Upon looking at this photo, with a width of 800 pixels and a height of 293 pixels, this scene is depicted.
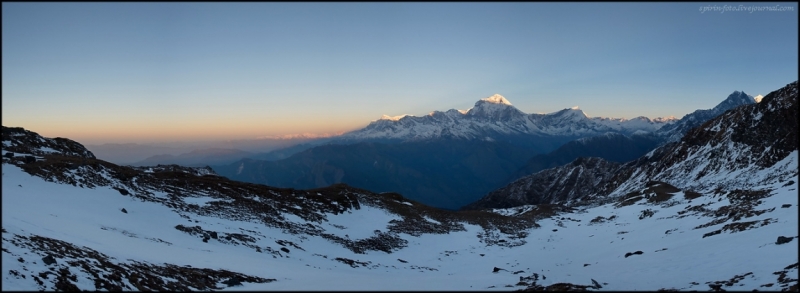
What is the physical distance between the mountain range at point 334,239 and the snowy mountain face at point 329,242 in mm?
171

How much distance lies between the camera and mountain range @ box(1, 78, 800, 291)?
19.6 metres

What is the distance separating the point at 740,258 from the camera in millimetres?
22000

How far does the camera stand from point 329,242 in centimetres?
4381

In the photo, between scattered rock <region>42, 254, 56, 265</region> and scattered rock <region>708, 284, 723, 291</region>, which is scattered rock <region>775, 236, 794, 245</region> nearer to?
scattered rock <region>708, 284, 723, 291</region>

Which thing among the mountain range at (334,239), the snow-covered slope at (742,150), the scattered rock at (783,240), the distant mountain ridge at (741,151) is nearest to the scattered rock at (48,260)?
the mountain range at (334,239)

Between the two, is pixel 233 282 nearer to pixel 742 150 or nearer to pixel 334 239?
pixel 334 239

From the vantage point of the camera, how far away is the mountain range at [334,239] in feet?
64.3

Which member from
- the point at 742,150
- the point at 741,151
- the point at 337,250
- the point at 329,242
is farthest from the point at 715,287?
the point at 742,150

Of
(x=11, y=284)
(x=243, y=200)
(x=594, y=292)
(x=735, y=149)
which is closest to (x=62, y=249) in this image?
(x=11, y=284)

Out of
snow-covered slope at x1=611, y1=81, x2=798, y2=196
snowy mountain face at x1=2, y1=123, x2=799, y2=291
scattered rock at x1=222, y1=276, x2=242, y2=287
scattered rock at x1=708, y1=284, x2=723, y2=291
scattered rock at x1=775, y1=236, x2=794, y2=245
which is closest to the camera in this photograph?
scattered rock at x1=708, y1=284, x2=723, y2=291

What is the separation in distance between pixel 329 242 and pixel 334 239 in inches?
60.4

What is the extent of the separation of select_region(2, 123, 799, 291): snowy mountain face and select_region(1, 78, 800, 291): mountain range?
0.17 meters

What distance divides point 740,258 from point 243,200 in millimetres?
50943

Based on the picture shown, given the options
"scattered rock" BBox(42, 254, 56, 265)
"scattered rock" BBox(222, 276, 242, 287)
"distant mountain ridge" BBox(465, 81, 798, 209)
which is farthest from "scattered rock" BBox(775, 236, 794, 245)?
"distant mountain ridge" BBox(465, 81, 798, 209)
